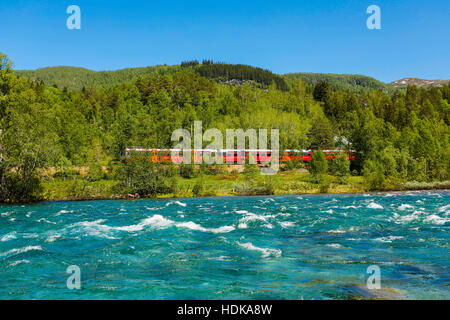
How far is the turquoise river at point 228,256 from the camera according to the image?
1126 centimetres

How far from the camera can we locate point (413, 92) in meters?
155

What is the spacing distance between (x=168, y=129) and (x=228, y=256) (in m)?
92.4

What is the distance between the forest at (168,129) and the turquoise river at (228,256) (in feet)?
53.7

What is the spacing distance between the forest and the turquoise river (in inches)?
645

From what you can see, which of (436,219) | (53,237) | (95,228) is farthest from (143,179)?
(436,219)

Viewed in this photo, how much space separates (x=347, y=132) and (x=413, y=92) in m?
69.1

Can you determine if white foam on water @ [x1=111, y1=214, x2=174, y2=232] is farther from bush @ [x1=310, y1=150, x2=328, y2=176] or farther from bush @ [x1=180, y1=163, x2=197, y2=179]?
bush @ [x1=180, y1=163, x2=197, y2=179]

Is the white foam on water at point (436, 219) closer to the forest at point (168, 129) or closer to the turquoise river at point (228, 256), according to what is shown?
the turquoise river at point (228, 256)

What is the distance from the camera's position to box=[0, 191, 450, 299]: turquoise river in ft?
36.9

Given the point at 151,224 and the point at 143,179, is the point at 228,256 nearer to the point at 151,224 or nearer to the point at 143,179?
the point at 151,224

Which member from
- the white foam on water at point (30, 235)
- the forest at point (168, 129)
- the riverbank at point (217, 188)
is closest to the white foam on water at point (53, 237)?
the white foam on water at point (30, 235)

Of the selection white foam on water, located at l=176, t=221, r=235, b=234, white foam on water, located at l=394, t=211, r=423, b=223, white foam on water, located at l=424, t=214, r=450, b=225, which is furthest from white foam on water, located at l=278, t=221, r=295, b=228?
white foam on water, located at l=424, t=214, r=450, b=225
